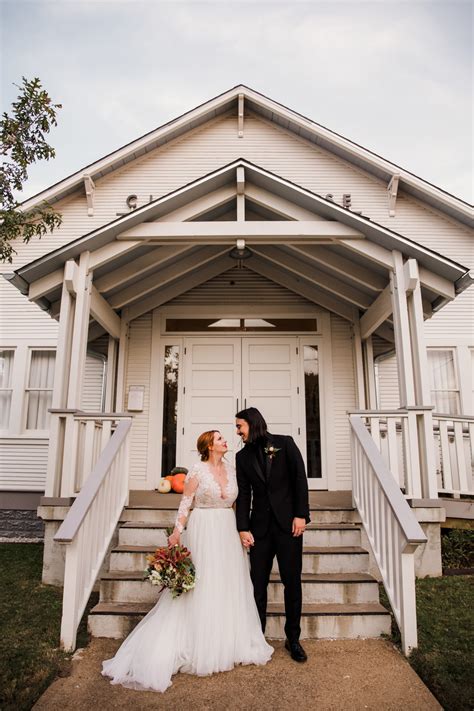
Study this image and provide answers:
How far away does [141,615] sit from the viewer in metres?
3.96

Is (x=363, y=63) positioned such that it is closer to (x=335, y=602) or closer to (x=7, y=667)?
(x=335, y=602)

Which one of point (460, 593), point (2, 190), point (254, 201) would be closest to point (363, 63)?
point (254, 201)

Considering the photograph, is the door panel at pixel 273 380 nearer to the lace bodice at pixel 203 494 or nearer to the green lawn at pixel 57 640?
the green lawn at pixel 57 640

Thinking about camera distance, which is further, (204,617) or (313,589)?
(313,589)

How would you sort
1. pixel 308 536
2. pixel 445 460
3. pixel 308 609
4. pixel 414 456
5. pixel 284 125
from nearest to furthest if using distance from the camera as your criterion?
pixel 308 609, pixel 308 536, pixel 414 456, pixel 445 460, pixel 284 125

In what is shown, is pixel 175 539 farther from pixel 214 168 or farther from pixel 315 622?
pixel 214 168

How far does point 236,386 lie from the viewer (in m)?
7.80

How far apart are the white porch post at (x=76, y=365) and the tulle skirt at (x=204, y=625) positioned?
2237 millimetres

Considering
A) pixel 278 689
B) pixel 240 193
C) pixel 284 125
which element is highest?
pixel 284 125

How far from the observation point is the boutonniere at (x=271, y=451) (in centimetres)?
371

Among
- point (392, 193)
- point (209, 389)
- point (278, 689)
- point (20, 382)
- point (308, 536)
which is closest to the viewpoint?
point (278, 689)

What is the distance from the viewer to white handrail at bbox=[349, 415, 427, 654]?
362 centimetres

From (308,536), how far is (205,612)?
177 centimetres

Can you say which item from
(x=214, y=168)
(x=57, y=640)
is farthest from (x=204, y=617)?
(x=214, y=168)
